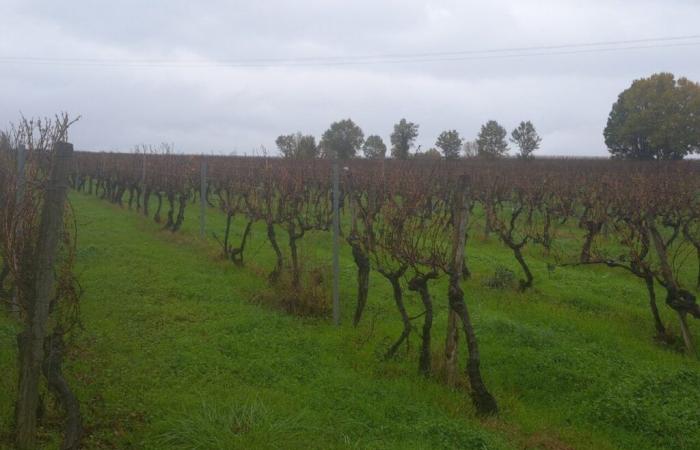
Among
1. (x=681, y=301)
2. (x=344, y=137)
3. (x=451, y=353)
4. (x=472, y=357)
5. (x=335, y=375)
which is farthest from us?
(x=344, y=137)

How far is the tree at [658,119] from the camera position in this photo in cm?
3847

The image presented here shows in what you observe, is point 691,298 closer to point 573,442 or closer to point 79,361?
point 573,442

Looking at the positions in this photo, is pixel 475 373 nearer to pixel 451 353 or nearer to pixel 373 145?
pixel 451 353

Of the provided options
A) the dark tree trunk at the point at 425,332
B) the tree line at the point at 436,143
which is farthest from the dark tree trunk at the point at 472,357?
the tree line at the point at 436,143

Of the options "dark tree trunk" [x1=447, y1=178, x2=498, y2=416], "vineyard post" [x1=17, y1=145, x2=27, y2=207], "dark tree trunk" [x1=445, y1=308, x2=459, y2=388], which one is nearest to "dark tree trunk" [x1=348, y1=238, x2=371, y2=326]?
"dark tree trunk" [x1=445, y1=308, x2=459, y2=388]

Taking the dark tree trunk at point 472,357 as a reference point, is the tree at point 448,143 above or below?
above

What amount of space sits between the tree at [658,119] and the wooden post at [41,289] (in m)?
41.4

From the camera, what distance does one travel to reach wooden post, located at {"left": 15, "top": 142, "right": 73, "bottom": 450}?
3.66m

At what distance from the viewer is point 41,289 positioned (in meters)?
3.68

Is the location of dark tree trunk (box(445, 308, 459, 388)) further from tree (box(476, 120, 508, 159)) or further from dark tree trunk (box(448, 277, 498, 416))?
tree (box(476, 120, 508, 159))

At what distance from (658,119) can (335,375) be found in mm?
40414

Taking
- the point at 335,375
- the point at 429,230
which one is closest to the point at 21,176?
the point at 335,375

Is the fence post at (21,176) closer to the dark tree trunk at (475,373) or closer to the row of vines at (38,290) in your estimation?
the row of vines at (38,290)

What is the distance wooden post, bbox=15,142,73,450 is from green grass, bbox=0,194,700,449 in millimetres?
385
